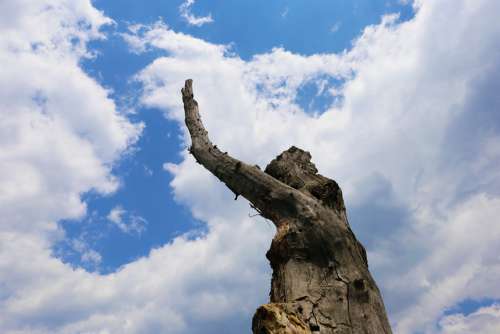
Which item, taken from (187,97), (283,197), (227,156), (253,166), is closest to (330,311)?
(283,197)

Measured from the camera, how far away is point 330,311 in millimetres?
3633

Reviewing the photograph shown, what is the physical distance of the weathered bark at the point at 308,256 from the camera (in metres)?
3.51

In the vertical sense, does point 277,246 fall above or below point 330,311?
above

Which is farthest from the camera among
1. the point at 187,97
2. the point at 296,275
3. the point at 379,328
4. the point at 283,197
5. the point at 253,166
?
the point at 187,97

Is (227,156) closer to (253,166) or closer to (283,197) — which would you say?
(253,166)

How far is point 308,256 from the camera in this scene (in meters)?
4.29

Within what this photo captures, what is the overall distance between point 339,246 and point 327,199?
926 millimetres

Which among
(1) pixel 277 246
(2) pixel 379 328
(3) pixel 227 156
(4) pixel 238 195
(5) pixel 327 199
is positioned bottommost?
(2) pixel 379 328

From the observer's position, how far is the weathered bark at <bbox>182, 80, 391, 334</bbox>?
3.51m

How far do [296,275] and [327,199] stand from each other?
121 cm

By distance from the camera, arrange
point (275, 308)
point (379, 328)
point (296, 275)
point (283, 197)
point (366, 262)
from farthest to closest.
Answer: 1. point (283, 197)
2. point (366, 262)
3. point (296, 275)
4. point (379, 328)
5. point (275, 308)

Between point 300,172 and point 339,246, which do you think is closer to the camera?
point 339,246

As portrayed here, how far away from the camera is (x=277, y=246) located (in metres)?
4.53

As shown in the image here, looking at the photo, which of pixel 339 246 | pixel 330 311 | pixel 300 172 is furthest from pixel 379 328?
pixel 300 172
